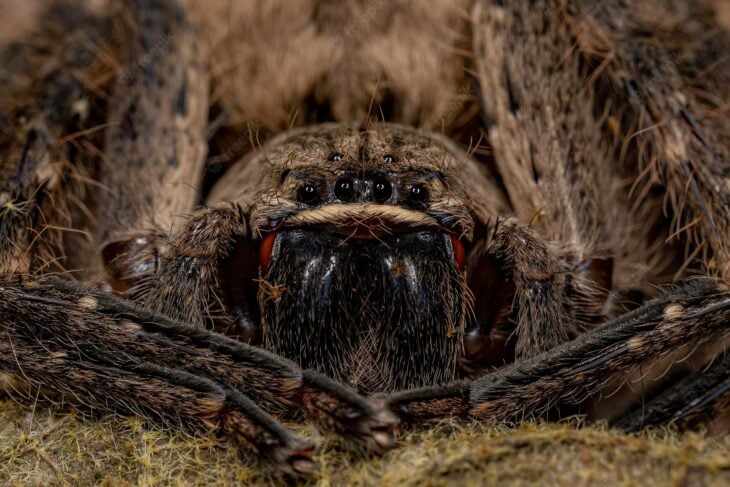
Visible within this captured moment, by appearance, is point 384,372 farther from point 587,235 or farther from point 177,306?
point 587,235

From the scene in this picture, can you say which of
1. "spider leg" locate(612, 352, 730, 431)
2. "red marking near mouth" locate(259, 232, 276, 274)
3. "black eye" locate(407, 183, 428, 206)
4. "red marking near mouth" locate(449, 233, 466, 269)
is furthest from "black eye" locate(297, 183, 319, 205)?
"spider leg" locate(612, 352, 730, 431)

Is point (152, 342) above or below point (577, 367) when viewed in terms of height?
below

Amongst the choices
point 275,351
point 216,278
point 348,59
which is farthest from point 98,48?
point 275,351

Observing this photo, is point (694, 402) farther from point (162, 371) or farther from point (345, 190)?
point (162, 371)

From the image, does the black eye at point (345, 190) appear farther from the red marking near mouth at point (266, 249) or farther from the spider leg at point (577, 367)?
the spider leg at point (577, 367)

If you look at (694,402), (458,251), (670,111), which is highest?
(670,111)

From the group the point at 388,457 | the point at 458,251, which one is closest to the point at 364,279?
the point at 458,251

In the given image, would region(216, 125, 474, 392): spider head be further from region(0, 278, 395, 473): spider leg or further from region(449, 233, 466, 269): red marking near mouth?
region(0, 278, 395, 473): spider leg
